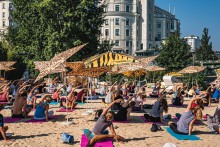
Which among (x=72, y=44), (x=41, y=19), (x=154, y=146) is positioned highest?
(x=41, y=19)

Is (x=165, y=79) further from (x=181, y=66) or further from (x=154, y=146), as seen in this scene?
(x=154, y=146)

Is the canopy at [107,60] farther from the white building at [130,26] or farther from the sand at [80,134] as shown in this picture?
the white building at [130,26]

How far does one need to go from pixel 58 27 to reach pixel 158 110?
88.6 ft

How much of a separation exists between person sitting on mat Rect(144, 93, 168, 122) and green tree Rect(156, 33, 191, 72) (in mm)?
34210

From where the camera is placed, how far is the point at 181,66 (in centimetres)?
4741

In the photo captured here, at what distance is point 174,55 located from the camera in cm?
4766

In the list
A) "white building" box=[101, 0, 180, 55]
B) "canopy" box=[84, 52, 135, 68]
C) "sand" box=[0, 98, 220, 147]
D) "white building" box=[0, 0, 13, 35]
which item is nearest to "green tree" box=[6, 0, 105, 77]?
"canopy" box=[84, 52, 135, 68]

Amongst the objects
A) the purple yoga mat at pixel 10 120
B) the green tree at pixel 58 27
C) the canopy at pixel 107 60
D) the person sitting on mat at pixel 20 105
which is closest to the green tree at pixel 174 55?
the green tree at pixel 58 27

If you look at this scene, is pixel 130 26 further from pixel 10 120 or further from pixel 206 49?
pixel 10 120

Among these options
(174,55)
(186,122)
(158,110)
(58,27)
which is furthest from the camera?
(174,55)

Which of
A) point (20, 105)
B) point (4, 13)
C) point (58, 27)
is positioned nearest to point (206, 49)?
point (58, 27)

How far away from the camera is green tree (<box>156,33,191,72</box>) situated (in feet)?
156

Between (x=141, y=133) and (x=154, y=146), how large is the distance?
1.84 m

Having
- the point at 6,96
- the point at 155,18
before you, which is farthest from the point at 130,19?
the point at 6,96
